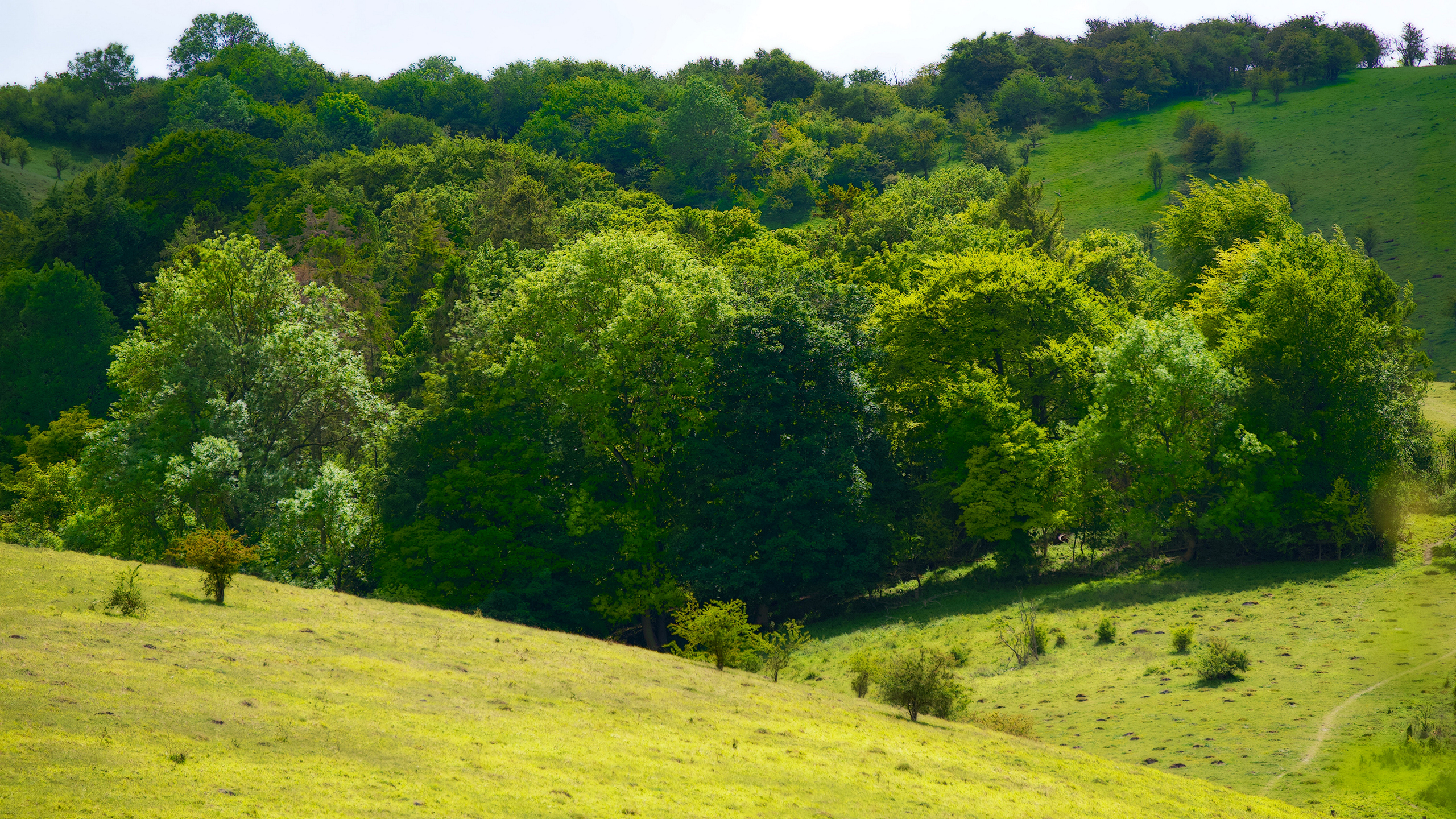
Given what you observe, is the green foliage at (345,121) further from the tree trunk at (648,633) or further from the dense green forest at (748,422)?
the tree trunk at (648,633)

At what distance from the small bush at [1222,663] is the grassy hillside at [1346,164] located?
6586cm

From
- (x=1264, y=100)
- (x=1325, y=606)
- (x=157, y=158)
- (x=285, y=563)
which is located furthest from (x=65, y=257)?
(x=1264, y=100)

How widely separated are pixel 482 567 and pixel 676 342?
14977 mm

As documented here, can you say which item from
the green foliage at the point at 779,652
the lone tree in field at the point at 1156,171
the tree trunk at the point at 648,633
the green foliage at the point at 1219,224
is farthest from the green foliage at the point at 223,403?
the lone tree in field at the point at 1156,171

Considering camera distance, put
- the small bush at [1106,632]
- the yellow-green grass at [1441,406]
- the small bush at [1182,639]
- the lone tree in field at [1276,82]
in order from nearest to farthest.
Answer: the small bush at [1182,639], the small bush at [1106,632], the yellow-green grass at [1441,406], the lone tree in field at [1276,82]

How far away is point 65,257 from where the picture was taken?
94.8 metres

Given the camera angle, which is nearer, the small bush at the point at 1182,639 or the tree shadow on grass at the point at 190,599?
the tree shadow on grass at the point at 190,599

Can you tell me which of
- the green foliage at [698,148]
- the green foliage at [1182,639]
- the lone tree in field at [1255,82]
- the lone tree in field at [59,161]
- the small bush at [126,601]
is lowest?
the green foliage at [1182,639]

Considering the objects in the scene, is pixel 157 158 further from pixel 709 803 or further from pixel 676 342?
pixel 709 803

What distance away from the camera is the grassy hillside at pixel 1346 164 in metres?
100

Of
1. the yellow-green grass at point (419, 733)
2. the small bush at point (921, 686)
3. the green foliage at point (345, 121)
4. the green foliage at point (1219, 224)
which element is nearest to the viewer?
the yellow-green grass at point (419, 733)

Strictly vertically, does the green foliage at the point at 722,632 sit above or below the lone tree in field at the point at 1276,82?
below

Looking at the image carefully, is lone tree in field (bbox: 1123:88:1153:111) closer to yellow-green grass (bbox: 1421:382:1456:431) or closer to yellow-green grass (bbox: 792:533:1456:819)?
yellow-green grass (bbox: 1421:382:1456:431)

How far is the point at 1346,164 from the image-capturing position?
12125 centimetres
